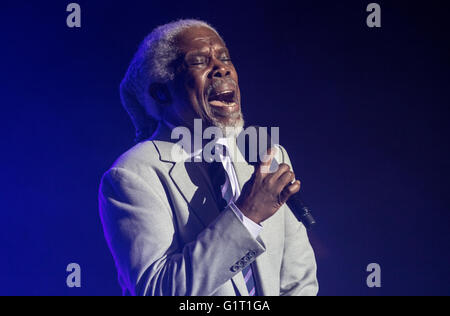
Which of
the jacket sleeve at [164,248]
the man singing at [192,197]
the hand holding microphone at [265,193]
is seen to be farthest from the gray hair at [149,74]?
→ the hand holding microphone at [265,193]

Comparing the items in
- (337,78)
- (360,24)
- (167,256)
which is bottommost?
(167,256)

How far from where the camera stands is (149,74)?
6.61 feet

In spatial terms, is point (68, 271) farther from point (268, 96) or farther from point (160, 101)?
point (268, 96)

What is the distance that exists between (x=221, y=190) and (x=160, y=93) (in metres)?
0.49

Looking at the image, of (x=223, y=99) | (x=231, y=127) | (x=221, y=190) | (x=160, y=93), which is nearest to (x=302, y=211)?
(x=221, y=190)

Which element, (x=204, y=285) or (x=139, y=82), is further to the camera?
(x=139, y=82)

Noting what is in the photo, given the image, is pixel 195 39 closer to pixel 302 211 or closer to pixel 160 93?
pixel 160 93

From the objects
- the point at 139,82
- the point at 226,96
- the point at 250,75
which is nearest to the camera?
the point at 226,96

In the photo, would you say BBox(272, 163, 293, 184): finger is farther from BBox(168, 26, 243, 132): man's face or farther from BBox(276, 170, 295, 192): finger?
BBox(168, 26, 243, 132): man's face

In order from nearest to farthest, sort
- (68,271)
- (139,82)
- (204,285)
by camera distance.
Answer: (204,285) → (139,82) → (68,271)

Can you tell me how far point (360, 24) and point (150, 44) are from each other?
55.1 inches

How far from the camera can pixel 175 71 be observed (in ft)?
6.43

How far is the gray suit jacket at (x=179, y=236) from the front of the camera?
1.60m
